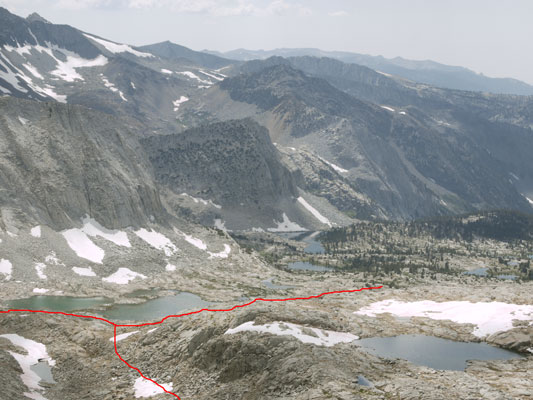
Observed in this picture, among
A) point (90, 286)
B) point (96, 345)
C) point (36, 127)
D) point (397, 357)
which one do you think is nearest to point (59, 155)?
point (36, 127)

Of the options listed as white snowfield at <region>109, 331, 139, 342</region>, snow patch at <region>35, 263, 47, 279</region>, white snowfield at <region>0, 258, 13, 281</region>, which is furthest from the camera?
snow patch at <region>35, 263, 47, 279</region>

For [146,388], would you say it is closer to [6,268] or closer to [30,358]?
[30,358]

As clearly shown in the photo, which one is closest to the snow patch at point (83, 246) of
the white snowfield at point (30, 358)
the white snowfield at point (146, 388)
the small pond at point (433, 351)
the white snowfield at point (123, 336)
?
the white snowfield at point (123, 336)

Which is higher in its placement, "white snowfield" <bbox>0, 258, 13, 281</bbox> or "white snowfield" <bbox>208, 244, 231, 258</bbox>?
"white snowfield" <bbox>0, 258, 13, 281</bbox>

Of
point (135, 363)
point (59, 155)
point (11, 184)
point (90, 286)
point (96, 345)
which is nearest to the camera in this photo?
point (135, 363)

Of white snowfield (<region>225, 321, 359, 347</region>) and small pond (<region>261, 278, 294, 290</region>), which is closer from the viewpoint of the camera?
white snowfield (<region>225, 321, 359, 347</region>)

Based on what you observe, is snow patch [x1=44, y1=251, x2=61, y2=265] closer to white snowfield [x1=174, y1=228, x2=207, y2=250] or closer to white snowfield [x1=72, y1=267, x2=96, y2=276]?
white snowfield [x1=72, y1=267, x2=96, y2=276]

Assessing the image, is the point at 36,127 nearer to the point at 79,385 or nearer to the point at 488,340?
the point at 79,385

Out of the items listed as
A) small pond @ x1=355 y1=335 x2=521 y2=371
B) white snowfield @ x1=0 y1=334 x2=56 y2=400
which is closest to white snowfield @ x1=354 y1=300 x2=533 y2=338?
small pond @ x1=355 y1=335 x2=521 y2=371
